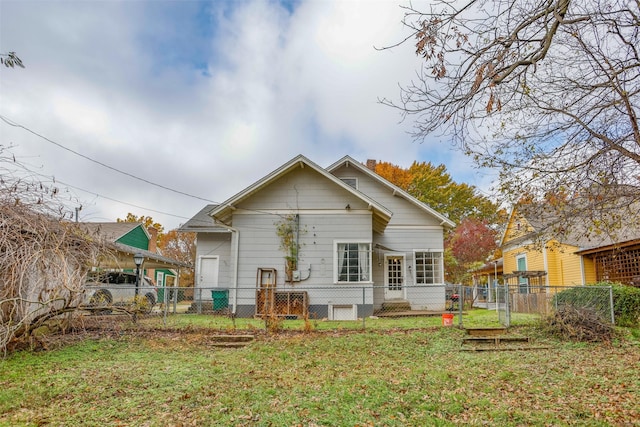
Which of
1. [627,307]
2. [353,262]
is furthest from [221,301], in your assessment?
[627,307]

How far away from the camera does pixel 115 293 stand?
15203 mm

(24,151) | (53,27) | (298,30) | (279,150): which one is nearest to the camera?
(24,151)

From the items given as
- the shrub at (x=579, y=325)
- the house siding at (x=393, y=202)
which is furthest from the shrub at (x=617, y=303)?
the house siding at (x=393, y=202)

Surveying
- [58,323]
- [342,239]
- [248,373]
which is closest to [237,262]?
[342,239]

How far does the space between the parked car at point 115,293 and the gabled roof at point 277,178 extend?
3.27 metres

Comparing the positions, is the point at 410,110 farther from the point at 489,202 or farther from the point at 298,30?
the point at 298,30

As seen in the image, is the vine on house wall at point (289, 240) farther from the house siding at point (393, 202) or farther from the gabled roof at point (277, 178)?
the house siding at point (393, 202)

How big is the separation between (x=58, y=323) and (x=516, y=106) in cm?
975

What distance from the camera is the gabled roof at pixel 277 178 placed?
41.8ft

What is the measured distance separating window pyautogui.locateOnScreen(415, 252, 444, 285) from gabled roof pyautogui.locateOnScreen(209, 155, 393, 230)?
11.1 feet

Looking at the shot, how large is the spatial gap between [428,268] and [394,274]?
137 centimetres

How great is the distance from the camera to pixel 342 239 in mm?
12930

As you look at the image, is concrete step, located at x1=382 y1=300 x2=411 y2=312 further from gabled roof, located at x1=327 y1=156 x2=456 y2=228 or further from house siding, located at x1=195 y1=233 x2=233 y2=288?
house siding, located at x1=195 y1=233 x2=233 y2=288

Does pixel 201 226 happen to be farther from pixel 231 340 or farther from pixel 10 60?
pixel 10 60
